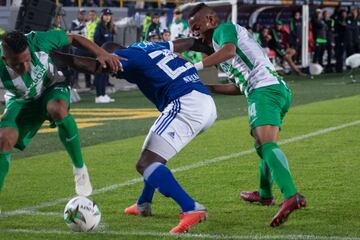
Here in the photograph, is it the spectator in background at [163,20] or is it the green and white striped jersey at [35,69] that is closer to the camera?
the green and white striped jersey at [35,69]

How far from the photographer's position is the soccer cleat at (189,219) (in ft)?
24.1

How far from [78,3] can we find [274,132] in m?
22.9

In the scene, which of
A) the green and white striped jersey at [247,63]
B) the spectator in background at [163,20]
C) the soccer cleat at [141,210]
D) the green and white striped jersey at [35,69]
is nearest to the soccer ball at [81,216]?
the soccer cleat at [141,210]

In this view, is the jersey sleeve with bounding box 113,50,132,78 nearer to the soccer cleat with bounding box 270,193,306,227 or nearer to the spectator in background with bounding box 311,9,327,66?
the soccer cleat with bounding box 270,193,306,227

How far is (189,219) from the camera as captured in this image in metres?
7.34

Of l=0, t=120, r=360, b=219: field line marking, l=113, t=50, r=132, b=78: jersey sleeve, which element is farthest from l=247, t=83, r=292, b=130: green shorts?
l=0, t=120, r=360, b=219: field line marking

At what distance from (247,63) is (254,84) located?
0.67ft

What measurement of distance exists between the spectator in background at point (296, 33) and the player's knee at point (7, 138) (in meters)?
24.1

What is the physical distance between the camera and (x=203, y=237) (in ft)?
23.9

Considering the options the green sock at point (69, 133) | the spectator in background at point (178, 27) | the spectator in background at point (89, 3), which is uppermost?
the green sock at point (69, 133)

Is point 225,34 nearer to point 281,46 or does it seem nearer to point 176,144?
point 176,144

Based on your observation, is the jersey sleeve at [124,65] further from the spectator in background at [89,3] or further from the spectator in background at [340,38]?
the spectator in background at [340,38]

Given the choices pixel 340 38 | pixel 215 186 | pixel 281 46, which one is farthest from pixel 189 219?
pixel 340 38

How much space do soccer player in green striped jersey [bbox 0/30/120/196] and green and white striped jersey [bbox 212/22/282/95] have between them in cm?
128
